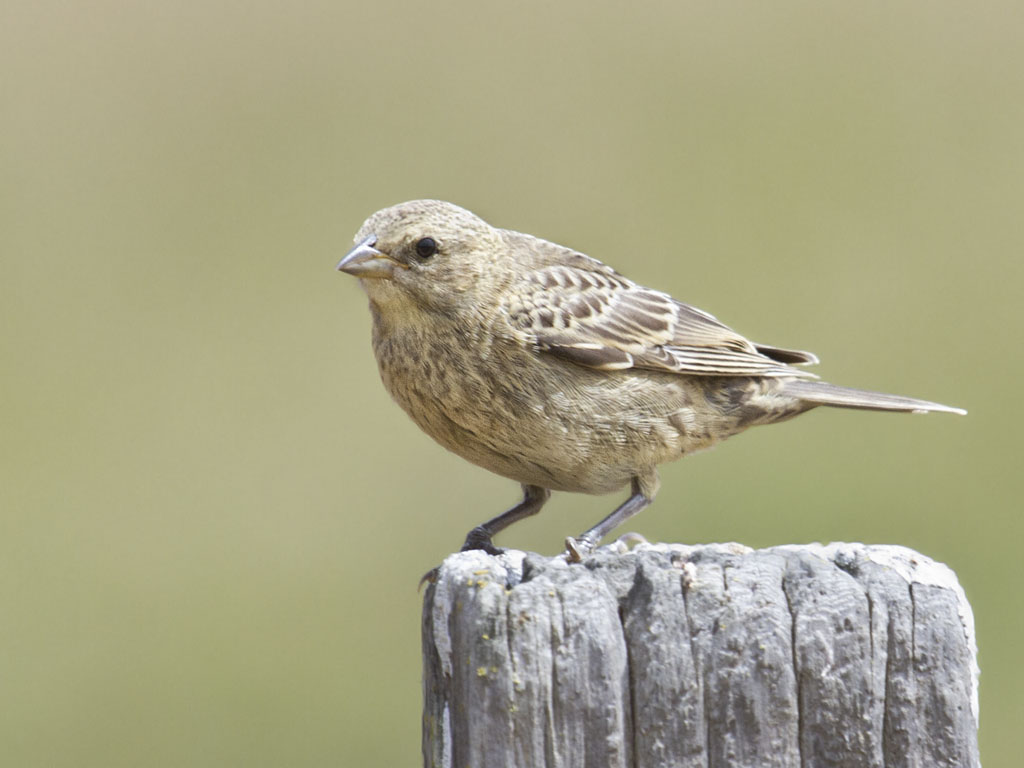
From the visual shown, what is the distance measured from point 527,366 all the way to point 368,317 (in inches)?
231

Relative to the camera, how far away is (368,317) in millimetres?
10867

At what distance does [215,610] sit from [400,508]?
1.33 metres

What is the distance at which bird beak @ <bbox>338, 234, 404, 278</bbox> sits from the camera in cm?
504

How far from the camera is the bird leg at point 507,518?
5.25 m

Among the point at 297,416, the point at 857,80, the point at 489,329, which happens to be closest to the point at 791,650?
the point at 489,329

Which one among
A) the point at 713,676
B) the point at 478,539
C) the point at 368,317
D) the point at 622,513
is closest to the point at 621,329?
the point at 622,513

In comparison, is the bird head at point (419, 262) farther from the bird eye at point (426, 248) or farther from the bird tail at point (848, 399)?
the bird tail at point (848, 399)

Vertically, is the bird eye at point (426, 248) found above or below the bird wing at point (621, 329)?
above

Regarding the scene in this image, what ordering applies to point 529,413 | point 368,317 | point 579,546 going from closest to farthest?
point 579,546, point 529,413, point 368,317

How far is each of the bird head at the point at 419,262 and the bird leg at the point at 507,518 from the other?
0.77 metres

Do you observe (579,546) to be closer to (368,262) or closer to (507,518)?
(507,518)

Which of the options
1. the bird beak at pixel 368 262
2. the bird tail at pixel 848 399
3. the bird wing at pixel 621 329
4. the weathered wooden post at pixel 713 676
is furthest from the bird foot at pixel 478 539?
the weathered wooden post at pixel 713 676

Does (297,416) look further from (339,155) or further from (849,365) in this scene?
(849,365)

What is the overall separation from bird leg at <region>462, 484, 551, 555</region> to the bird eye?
36.1 inches
